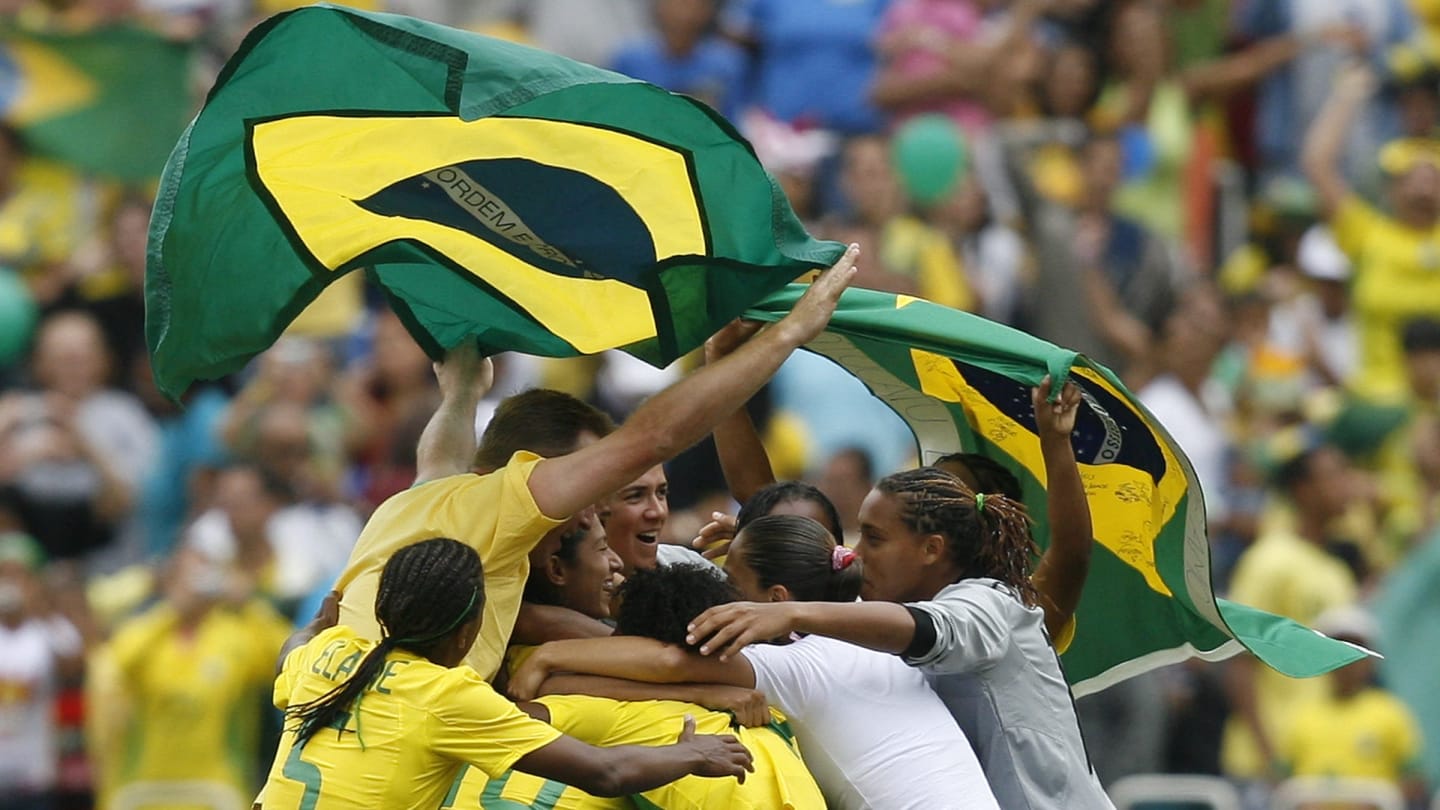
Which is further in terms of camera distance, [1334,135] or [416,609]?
[1334,135]

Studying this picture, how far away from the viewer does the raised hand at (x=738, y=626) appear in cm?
521

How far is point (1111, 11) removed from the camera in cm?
1399

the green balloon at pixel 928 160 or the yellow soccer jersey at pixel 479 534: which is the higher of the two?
the green balloon at pixel 928 160

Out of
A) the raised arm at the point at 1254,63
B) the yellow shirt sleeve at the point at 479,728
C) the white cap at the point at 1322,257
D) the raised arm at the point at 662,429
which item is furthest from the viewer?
the raised arm at the point at 1254,63

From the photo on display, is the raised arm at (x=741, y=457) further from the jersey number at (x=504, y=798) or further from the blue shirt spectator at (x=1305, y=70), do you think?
the blue shirt spectator at (x=1305, y=70)

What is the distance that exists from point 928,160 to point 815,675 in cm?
723

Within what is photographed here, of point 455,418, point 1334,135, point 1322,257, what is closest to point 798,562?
point 455,418

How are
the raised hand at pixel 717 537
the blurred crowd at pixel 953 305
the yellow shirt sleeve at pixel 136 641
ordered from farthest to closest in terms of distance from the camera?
the blurred crowd at pixel 953 305 → the yellow shirt sleeve at pixel 136 641 → the raised hand at pixel 717 537

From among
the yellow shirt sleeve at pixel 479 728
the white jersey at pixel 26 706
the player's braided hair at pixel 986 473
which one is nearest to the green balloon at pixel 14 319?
the white jersey at pixel 26 706

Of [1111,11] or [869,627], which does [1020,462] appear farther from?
[1111,11]

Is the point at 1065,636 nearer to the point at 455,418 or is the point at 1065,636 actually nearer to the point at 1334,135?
the point at 455,418

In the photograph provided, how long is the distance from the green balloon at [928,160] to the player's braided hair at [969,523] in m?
6.78

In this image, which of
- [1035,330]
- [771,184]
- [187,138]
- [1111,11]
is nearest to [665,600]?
[771,184]

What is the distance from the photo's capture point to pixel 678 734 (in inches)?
211
